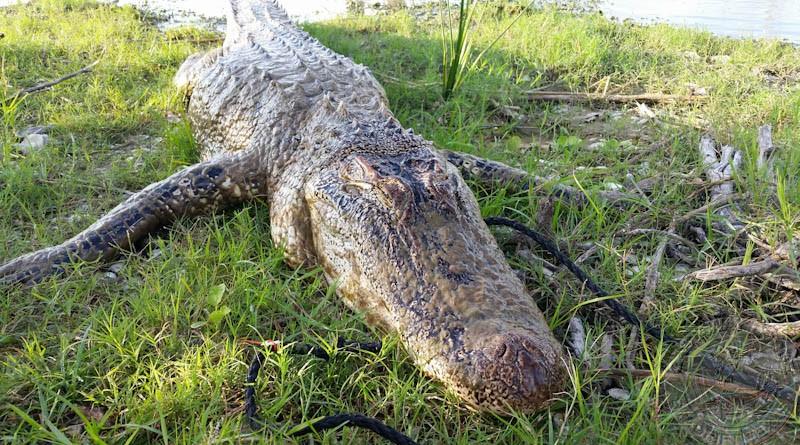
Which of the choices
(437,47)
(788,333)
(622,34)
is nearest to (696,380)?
(788,333)

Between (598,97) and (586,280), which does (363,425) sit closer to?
(586,280)

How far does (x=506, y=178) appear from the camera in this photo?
3502mm

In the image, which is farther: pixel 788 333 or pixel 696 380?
pixel 788 333

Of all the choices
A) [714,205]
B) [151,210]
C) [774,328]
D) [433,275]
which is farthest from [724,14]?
[151,210]

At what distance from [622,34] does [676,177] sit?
3803 millimetres

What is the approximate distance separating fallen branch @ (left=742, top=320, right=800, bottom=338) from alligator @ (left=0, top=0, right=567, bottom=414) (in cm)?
98

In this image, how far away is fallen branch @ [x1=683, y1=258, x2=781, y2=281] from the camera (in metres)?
2.61

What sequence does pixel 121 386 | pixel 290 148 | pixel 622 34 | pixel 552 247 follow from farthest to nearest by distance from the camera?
pixel 622 34
pixel 290 148
pixel 552 247
pixel 121 386

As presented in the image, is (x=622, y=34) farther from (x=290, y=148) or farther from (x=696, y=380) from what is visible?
(x=696, y=380)

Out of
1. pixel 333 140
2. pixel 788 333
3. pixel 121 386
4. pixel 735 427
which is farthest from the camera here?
pixel 333 140

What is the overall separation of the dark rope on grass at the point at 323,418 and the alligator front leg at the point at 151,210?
1.19 m

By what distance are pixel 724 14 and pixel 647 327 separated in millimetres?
7328

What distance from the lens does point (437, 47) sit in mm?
6070

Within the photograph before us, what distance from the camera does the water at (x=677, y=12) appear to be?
24.3ft
